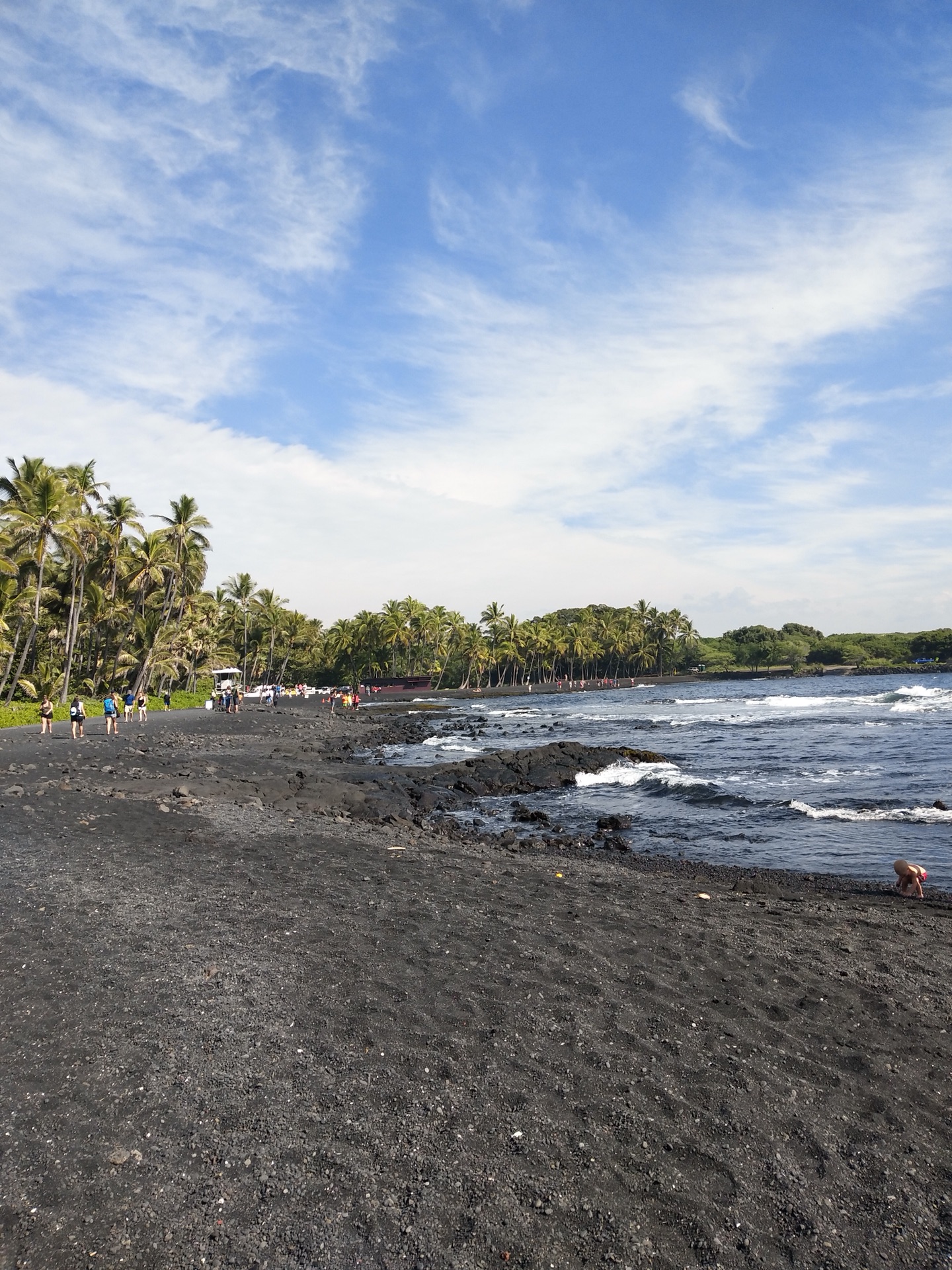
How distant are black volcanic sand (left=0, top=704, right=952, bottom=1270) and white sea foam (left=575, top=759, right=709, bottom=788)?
42.8 ft

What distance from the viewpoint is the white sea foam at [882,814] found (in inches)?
677

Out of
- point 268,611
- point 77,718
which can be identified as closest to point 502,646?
point 268,611

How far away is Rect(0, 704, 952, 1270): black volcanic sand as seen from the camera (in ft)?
13.4

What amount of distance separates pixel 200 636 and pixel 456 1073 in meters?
71.6

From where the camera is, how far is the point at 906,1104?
17.6ft

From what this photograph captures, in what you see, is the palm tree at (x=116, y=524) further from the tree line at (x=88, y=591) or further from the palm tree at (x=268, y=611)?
the palm tree at (x=268, y=611)

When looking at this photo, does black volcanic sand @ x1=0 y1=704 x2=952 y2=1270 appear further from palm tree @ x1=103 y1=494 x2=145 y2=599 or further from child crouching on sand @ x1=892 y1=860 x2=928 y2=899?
Answer: palm tree @ x1=103 y1=494 x2=145 y2=599

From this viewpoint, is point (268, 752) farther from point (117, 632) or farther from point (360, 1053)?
point (117, 632)

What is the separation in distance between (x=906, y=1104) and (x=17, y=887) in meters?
9.58

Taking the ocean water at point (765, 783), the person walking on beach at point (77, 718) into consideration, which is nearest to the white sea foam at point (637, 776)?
the ocean water at point (765, 783)

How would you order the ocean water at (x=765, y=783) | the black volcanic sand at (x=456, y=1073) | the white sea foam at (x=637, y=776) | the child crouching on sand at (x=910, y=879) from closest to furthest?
the black volcanic sand at (x=456, y=1073) → the child crouching on sand at (x=910, y=879) → the ocean water at (x=765, y=783) → the white sea foam at (x=637, y=776)

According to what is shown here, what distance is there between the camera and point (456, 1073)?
18.2ft

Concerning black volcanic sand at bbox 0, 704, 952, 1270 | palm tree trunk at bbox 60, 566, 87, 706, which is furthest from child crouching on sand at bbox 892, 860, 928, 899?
palm tree trunk at bbox 60, 566, 87, 706

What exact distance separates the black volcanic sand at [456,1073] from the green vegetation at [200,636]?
110ft
